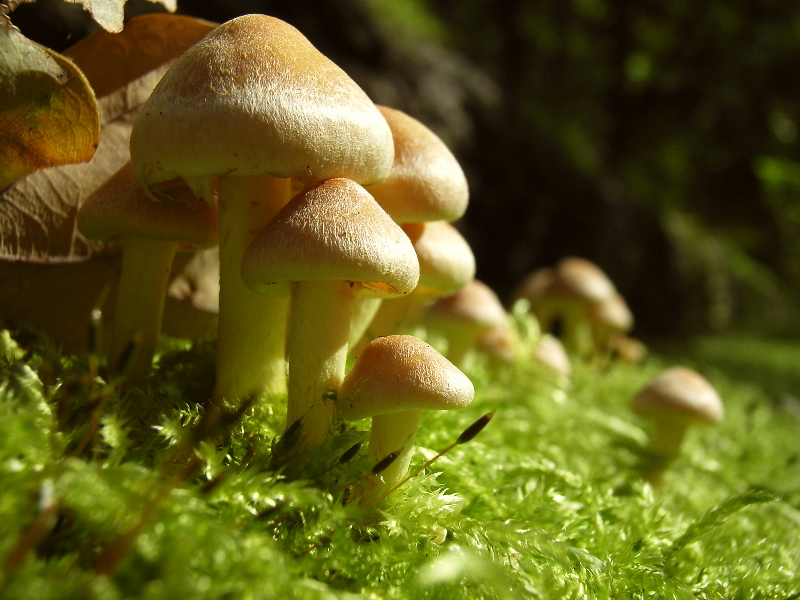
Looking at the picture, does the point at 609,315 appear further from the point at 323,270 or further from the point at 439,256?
the point at 323,270

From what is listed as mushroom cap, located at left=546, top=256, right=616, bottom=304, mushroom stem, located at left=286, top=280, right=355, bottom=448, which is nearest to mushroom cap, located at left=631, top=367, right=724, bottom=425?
mushroom cap, located at left=546, top=256, right=616, bottom=304

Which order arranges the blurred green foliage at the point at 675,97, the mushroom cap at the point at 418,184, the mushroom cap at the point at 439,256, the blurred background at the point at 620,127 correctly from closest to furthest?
1. the mushroom cap at the point at 418,184
2. the mushroom cap at the point at 439,256
3. the blurred background at the point at 620,127
4. the blurred green foliage at the point at 675,97

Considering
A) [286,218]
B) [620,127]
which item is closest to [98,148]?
[286,218]

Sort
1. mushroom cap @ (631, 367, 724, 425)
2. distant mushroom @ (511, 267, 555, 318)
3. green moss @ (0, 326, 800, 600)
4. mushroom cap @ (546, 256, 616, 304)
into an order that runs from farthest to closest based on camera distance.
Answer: distant mushroom @ (511, 267, 555, 318) < mushroom cap @ (546, 256, 616, 304) < mushroom cap @ (631, 367, 724, 425) < green moss @ (0, 326, 800, 600)

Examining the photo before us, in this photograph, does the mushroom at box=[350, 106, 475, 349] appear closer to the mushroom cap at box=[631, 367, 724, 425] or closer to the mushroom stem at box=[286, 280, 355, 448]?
the mushroom stem at box=[286, 280, 355, 448]

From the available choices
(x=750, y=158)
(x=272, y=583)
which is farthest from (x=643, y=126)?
(x=272, y=583)

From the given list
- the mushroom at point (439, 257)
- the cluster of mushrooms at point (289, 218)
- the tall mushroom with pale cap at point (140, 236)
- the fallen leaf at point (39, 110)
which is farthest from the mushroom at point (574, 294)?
the fallen leaf at point (39, 110)

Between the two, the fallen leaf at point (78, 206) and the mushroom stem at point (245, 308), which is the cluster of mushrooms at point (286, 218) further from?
the fallen leaf at point (78, 206)
